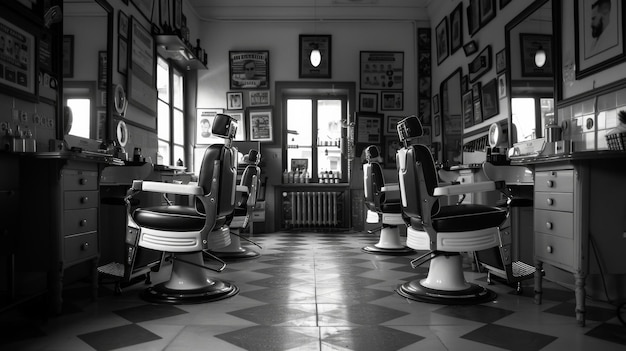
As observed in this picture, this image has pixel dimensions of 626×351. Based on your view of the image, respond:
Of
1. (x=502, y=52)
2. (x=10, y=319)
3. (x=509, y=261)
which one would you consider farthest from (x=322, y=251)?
(x=10, y=319)

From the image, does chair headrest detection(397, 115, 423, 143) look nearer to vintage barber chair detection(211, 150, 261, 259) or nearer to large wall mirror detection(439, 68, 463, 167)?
vintage barber chair detection(211, 150, 261, 259)

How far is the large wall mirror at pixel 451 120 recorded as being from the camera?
5812mm

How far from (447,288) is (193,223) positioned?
155cm

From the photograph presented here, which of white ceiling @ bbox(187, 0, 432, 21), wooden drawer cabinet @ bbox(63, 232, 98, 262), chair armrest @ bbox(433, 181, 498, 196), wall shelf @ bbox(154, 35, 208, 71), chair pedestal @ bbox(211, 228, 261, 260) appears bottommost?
chair pedestal @ bbox(211, 228, 261, 260)

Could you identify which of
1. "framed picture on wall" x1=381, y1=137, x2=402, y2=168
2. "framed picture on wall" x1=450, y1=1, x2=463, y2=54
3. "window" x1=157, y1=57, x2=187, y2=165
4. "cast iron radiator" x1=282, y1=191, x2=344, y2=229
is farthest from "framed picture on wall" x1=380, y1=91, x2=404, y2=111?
"window" x1=157, y1=57, x2=187, y2=165

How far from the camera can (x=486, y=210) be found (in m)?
2.69

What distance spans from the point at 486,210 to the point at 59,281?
236cm

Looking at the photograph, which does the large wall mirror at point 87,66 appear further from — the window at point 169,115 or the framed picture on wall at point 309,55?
the framed picture on wall at point 309,55

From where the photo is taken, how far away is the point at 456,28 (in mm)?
6023

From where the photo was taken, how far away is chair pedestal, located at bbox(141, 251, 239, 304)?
2729mm

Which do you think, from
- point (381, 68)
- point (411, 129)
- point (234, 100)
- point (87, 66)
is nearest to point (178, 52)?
point (234, 100)

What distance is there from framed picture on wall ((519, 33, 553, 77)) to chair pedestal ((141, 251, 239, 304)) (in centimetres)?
291

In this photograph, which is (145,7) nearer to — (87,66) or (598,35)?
(87,66)

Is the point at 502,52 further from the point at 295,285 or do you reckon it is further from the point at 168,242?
the point at 168,242
